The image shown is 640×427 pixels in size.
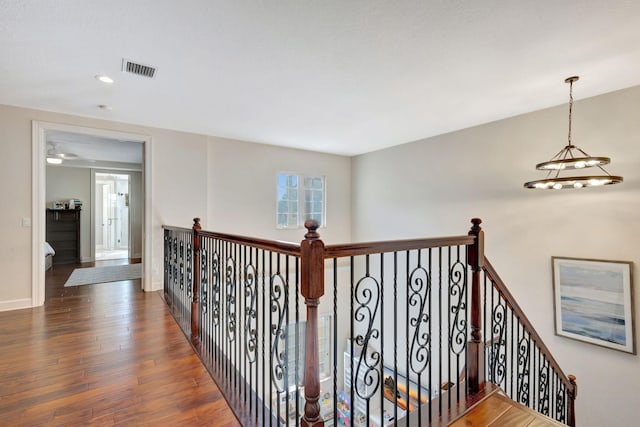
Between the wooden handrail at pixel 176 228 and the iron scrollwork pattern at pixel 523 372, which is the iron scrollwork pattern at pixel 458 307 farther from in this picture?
the wooden handrail at pixel 176 228

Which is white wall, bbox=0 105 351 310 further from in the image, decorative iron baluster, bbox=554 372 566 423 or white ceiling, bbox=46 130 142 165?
decorative iron baluster, bbox=554 372 566 423

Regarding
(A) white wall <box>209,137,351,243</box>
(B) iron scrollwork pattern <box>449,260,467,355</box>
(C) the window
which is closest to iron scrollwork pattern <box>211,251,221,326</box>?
(B) iron scrollwork pattern <box>449,260,467,355</box>

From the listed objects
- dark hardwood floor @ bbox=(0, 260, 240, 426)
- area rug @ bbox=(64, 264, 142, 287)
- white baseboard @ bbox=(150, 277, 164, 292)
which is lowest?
dark hardwood floor @ bbox=(0, 260, 240, 426)

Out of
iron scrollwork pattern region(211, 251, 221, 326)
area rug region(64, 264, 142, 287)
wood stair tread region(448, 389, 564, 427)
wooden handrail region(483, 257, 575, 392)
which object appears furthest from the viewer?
area rug region(64, 264, 142, 287)

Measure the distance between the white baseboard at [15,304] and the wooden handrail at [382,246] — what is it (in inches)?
174

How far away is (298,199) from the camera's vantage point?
20.0ft

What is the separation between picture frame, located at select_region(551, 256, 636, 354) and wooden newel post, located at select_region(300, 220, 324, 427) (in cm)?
361

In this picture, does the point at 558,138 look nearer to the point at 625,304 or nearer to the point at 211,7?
the point at 625,304

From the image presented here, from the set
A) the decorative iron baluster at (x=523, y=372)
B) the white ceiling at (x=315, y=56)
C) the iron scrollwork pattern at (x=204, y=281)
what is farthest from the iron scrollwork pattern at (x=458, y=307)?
the iron scrollwork pattern at (x=204, y=281)

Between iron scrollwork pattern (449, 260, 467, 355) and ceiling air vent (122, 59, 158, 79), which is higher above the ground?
ceiling air vent (122, 59, 158, 79)

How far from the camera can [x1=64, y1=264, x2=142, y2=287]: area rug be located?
5090mm

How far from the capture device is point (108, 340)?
9.16 ft

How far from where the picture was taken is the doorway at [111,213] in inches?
357

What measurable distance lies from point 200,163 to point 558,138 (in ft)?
16.0
